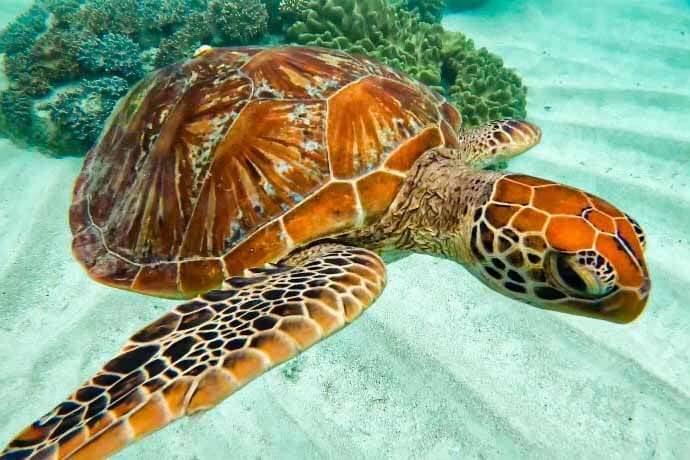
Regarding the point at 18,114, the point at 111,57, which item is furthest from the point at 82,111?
the point at 111,57

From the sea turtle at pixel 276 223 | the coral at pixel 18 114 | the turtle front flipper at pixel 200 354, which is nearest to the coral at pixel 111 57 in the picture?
the coral at pixel 18 114

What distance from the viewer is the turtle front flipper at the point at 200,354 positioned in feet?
3.94

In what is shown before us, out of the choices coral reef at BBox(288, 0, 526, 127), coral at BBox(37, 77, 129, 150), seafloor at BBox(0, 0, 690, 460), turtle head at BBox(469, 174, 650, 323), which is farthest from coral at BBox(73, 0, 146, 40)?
turtle head at BBox(469, 174, 650, 323)

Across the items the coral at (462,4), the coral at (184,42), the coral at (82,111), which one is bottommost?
the coral at (462,4)

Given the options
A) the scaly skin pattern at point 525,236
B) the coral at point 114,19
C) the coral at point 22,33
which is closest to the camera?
the scaly skin pattern at point 525,236

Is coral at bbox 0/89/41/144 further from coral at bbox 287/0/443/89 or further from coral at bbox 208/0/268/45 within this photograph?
coral at bbox 287/0/443/89

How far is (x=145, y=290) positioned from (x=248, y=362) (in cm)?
111

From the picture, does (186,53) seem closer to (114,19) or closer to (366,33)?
(114,19)

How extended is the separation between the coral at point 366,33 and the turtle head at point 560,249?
113 inches

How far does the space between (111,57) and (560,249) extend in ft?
16.2

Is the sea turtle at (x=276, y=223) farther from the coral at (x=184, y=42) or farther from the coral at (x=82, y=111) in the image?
the coral at (x=184, y=42)

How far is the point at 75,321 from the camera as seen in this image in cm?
273

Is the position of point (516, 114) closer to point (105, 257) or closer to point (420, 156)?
point (420, 156)

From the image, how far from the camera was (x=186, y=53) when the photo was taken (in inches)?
181
